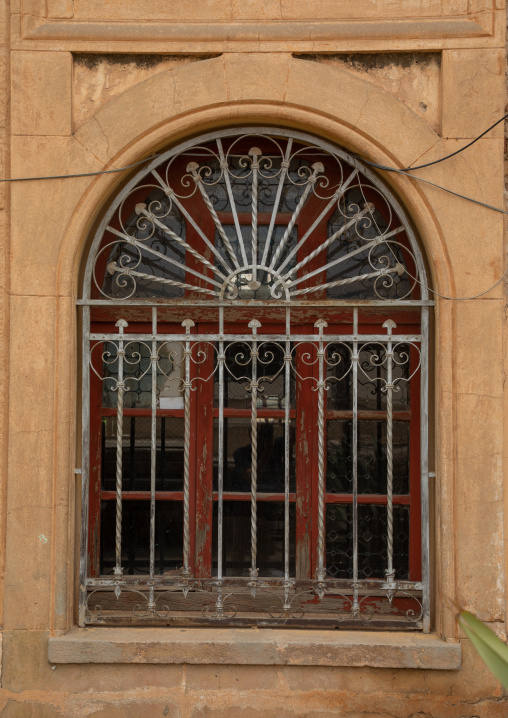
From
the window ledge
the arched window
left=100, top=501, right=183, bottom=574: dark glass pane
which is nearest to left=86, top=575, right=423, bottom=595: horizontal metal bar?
the arched window

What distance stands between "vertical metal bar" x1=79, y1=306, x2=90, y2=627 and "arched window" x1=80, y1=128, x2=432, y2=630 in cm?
6

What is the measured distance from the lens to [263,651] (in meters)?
3.60

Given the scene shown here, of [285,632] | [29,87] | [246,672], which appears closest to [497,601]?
[285,632]

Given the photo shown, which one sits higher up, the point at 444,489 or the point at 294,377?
the point at 294,377

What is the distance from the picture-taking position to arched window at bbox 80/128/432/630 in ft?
12.8

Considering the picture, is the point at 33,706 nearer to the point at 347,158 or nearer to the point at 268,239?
the point at 268,239

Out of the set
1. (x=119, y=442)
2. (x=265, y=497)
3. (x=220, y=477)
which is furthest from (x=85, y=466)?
(x=265, y=497)

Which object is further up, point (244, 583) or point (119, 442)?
point (119, 442)

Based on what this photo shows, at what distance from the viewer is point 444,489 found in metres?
3.62

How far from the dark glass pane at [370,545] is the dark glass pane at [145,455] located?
3.20 ft

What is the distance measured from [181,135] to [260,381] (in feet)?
4.83

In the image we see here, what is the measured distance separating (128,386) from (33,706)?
180 centimetres

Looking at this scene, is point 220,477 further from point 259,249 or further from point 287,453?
point 259,249

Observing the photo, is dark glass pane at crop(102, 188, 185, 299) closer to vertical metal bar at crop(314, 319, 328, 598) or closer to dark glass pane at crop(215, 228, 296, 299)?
dark glass pane at crop(215, 228, 296, 299)
